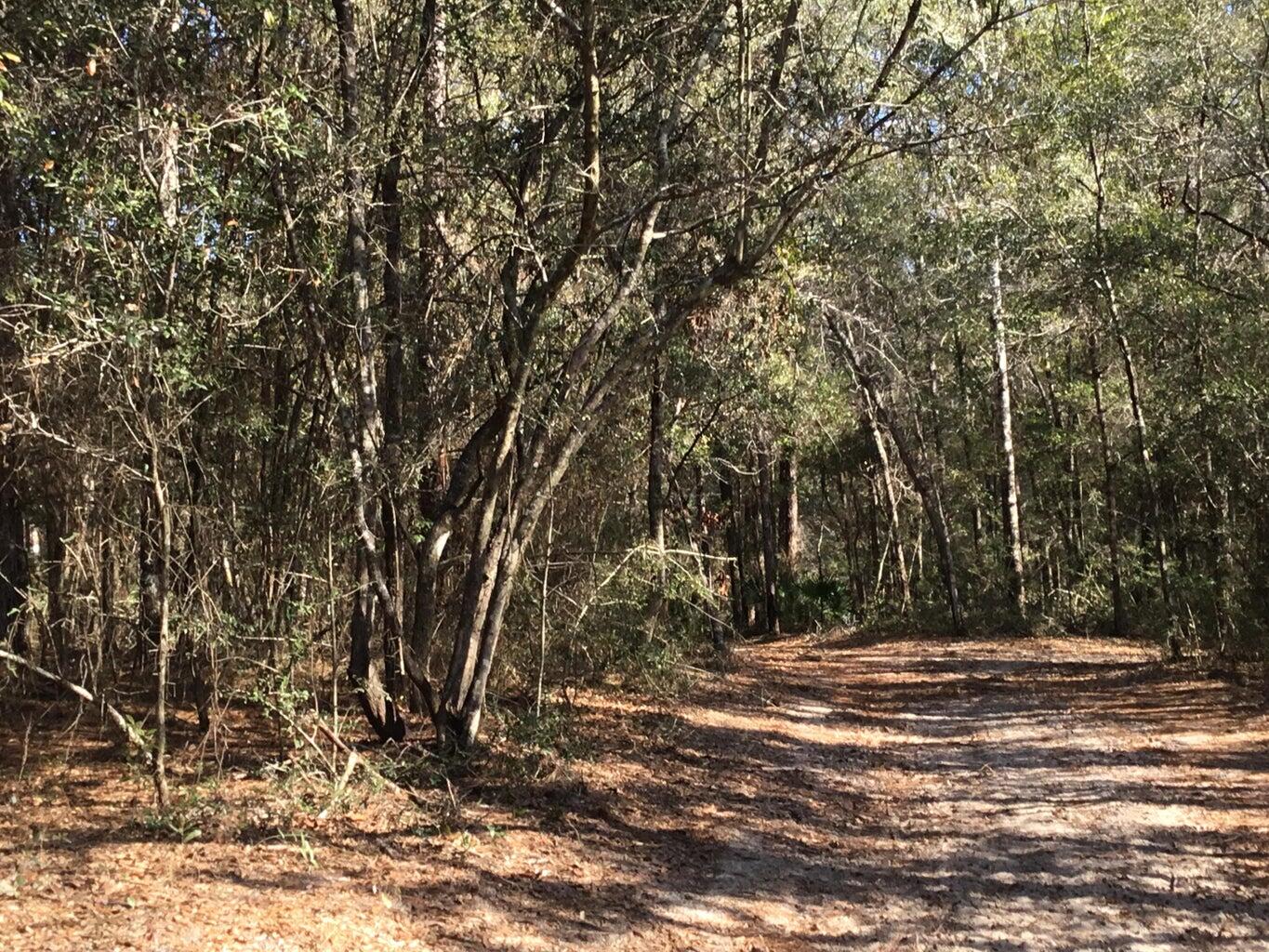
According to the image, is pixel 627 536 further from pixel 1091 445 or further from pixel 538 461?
pixel 1091 445

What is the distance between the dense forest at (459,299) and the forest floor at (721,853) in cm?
84

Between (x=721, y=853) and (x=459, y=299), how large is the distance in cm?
520

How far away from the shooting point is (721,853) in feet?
25.5

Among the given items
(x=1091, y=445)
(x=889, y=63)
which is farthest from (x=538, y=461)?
(x=1091, y=445)

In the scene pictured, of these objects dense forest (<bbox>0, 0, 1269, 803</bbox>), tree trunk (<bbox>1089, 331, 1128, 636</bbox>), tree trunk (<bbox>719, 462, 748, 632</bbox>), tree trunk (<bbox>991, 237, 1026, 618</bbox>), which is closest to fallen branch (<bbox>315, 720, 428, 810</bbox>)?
dense forest (<bbox>0, 0, 1269, 803</bbox>)

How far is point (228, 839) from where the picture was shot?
22.0 ft

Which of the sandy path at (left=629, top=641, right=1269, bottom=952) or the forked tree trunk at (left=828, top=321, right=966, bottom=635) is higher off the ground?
the forked tree trunk at (left=828, top=321, right=966, bottom=635)

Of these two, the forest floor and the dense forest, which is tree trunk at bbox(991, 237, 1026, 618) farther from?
the forest floor

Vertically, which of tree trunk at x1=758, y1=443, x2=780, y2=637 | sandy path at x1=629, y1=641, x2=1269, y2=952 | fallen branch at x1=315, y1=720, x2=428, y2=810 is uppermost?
tree trunk at x1=758, y1=443, x2=780, y2=637

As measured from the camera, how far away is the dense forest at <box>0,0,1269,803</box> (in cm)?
732

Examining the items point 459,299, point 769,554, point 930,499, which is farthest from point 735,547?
point 459,299

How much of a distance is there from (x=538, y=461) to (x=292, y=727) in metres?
2.95

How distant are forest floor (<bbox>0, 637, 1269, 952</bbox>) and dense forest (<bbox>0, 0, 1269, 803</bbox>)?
32.9 inches

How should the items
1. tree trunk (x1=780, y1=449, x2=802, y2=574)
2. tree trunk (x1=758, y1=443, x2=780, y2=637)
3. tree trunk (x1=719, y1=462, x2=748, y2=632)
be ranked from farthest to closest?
1. tree trunk (x1=780, y1=449, x2=802, y2=574)
2. tree trunk (x1=719, y1=462, x2=748, y2=632)
3. tree trunk (x1=758, y1=443, x2=780, y2=637)
